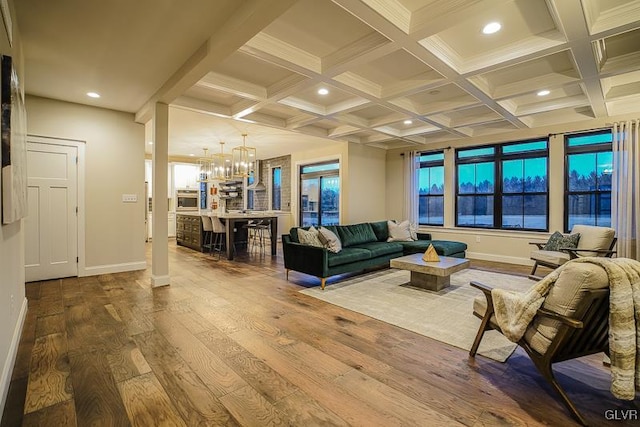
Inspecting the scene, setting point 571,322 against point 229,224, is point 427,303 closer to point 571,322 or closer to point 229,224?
point 571,322

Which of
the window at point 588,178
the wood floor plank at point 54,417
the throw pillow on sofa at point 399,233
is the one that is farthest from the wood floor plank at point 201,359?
the window at point 588,178

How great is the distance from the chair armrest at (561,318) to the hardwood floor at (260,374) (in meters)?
0.54

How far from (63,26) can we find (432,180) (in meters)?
7.12

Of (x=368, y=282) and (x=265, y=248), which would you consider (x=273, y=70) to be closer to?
(x=368, y=282)

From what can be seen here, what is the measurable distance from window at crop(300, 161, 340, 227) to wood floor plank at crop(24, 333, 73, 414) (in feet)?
20.3

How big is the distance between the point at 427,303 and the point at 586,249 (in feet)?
8.87

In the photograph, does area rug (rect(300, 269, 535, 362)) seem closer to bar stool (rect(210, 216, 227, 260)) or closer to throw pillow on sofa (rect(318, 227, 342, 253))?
throw pillow on sofa (rect(318, 227, 342, 253))

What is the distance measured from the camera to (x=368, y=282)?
4.70 m

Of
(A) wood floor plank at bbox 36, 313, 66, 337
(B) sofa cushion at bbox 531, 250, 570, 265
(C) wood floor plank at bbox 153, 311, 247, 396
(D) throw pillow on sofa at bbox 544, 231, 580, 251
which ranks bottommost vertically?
(C) wood floor plank at bbox 153, 311, 247, 396

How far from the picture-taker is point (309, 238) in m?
4.83

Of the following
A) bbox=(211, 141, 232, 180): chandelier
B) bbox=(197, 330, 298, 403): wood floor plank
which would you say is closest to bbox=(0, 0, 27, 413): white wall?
bbox=(197, 330, 298, 403): wood floor plank

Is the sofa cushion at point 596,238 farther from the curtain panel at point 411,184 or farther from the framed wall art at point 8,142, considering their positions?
the framed wall art at point 8,142

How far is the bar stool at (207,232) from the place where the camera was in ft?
23.3

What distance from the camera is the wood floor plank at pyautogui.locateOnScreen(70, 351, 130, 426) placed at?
1.73m
